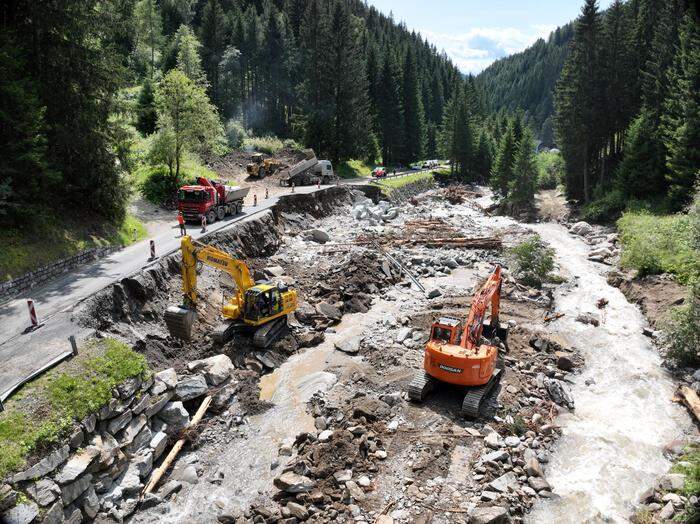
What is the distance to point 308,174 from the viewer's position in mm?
50031

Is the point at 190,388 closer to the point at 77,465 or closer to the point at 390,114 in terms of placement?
the point at 77,465

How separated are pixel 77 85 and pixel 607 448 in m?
28.1

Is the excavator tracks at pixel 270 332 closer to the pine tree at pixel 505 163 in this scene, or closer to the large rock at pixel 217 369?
the large rock at pixel 217 369

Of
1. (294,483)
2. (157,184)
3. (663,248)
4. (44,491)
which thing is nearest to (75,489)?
(44,491)

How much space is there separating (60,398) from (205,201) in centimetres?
1853

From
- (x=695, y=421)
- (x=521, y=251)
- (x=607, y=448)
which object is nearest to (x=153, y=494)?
(x=607, y=448)

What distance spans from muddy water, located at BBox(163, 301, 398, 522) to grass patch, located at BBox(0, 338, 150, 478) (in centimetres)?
368

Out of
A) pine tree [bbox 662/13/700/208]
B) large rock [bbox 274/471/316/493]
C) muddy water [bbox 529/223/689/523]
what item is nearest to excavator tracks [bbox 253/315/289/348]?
large rock [bbox 274/471/316/493]

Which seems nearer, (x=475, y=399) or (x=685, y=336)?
(x=475, y=399)

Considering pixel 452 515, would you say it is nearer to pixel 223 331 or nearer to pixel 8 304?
pixel 223 331

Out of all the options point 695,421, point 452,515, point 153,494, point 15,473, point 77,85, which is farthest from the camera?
point 77,85

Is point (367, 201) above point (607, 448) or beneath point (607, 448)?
above

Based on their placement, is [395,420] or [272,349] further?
[272,349]

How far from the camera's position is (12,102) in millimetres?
20578
